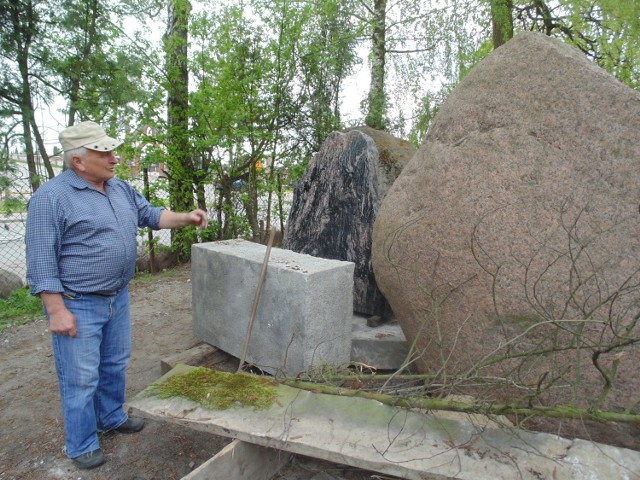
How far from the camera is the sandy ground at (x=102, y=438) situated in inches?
97.1

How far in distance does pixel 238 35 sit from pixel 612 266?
5481 millimetres

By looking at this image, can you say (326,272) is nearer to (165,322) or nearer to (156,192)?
(165,322)

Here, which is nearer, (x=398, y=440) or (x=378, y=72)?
(x=398, y=440)

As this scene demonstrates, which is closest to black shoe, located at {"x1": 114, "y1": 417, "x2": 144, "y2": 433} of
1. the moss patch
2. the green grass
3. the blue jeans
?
the blue jeans

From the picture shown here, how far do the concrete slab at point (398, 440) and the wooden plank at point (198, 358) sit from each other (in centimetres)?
90

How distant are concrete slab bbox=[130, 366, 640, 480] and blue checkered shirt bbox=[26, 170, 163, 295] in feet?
2.36

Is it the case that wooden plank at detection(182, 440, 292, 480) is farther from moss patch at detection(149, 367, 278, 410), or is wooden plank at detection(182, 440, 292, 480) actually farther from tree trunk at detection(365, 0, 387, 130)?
tree trunk at detection(365, 0, 387, 130)

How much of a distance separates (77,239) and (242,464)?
1.37 metres

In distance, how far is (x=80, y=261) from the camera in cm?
237

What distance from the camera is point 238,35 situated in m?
6.24

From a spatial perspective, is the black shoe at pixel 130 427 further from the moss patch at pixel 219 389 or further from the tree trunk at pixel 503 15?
the tree trunk at pixel 503 15

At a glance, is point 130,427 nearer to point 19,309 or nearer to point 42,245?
point 42,245

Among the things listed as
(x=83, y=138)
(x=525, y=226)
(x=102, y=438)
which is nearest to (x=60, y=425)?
(x=102, y=438)

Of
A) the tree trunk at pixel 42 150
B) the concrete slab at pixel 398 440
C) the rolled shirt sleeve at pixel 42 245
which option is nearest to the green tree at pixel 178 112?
the tree trunk at pixel 42 150
